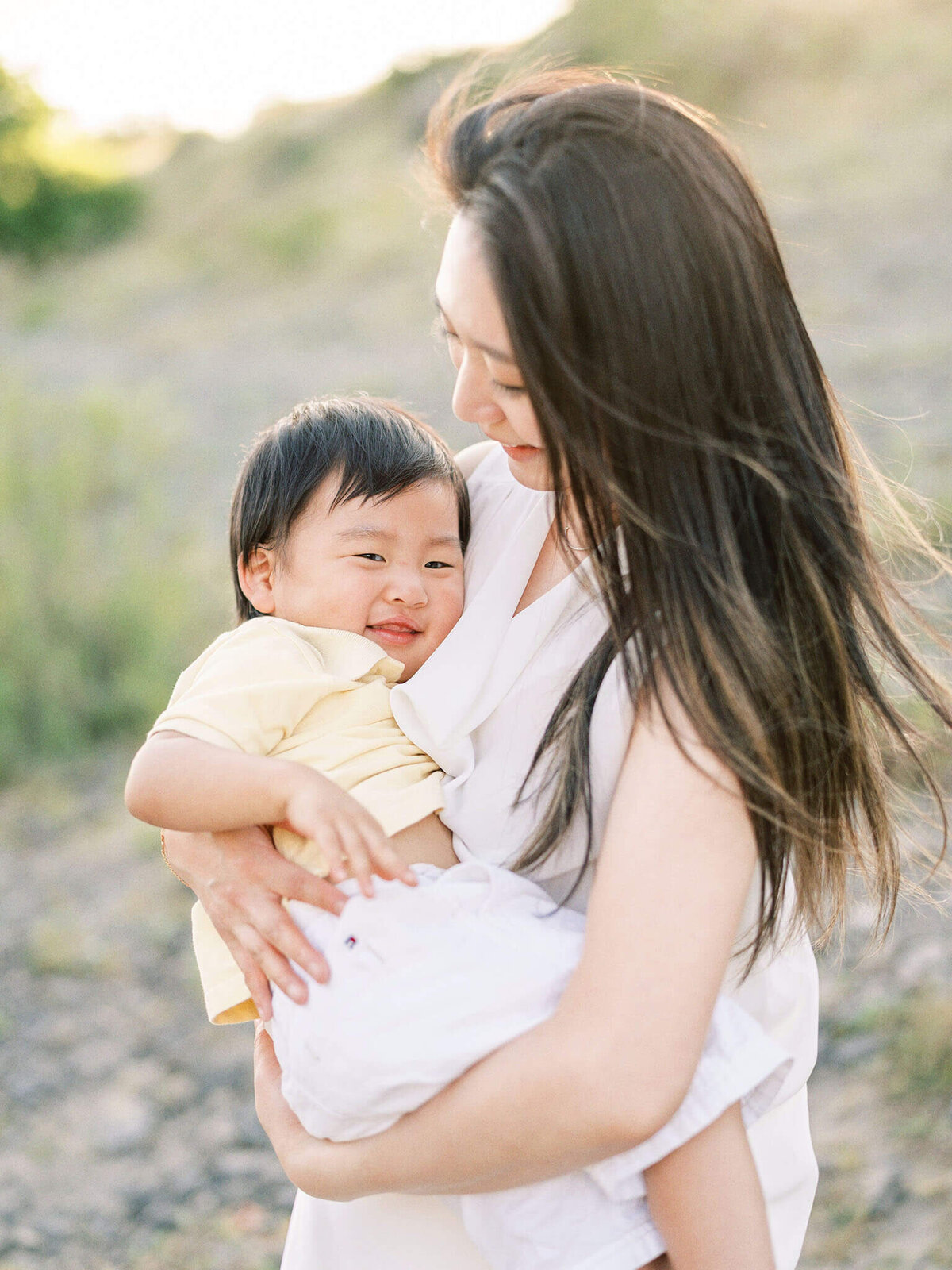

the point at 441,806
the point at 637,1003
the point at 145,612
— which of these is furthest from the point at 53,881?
the point at 637,1003

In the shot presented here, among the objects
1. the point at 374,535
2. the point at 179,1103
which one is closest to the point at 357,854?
the point at 374,535

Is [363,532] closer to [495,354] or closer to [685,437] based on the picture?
[495,354]

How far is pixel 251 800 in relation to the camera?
136 cm

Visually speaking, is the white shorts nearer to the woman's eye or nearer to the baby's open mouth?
the baby's open mouth

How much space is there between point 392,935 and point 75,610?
4509mm

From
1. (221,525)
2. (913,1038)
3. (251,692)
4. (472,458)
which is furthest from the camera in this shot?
(221,525)

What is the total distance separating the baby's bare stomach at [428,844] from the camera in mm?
1424

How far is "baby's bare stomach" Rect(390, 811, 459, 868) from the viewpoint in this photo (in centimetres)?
142

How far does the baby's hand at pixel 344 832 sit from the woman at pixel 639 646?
103 mm

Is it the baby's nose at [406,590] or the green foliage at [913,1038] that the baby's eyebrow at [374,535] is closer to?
the baby's nose at [406,590]

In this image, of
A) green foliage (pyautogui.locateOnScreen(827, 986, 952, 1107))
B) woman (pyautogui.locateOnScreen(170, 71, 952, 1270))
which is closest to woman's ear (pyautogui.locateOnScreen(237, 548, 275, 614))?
woman (pyautogui.locateOnScreen(170, 71, 952, 1270))

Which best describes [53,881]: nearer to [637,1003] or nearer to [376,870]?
[376,870]

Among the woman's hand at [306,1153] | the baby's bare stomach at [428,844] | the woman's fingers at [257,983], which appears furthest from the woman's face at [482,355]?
the woman's hand at [306,1153]

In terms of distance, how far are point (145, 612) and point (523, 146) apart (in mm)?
4482
